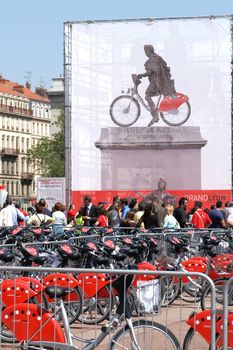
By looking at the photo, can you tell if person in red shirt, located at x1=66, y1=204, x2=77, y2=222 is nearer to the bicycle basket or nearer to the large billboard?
the large billboard

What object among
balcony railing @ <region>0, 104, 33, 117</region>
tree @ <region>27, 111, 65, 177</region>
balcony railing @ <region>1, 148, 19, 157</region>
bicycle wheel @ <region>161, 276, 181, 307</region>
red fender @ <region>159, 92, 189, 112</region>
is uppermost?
balcony railing @ <region>0, 104, 33, 117</region>

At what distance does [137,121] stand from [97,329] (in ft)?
85.9

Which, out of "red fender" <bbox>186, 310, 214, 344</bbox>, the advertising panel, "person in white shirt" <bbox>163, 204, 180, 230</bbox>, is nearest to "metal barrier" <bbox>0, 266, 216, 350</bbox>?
"red fender" <bbox>186, 310, 214, 344</bbox>

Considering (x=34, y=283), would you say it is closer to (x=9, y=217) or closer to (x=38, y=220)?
(x=38, y=220)

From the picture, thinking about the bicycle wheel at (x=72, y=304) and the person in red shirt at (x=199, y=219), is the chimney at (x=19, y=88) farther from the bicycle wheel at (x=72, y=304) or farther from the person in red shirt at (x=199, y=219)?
the bicycle wheel at (x=72, y=304)

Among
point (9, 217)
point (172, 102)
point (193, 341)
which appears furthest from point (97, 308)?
Result: point (172, 102)

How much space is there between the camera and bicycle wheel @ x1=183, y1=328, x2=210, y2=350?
A: 7.77 meters

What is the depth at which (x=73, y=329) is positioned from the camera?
328 inches

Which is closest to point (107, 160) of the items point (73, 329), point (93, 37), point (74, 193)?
point (74, 193)

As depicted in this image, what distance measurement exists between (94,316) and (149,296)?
0.95m

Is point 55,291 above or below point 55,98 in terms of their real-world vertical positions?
below

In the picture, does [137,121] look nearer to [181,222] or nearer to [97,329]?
[181,222]

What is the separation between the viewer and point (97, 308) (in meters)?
9.11

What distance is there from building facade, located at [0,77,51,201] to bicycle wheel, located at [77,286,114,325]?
465 ft
